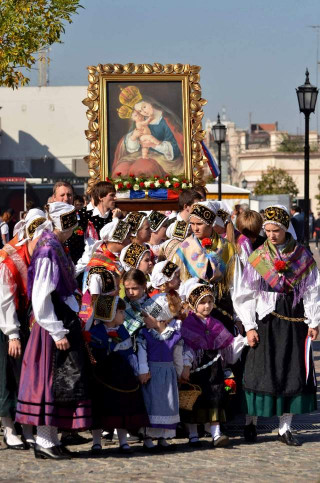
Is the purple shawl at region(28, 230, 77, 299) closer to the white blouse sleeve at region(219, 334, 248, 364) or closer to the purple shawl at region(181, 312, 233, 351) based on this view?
the purple shawl at region(181, 312, 233, 351)

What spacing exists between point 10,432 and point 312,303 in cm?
260

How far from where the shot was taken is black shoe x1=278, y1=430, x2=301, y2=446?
9555 millimetres

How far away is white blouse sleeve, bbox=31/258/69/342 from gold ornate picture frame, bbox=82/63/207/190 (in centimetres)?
999

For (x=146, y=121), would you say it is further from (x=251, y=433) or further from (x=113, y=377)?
(x=113, y=377)

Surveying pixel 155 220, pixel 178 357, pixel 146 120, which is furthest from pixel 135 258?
pixel 146 120

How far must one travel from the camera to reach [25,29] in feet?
65.2

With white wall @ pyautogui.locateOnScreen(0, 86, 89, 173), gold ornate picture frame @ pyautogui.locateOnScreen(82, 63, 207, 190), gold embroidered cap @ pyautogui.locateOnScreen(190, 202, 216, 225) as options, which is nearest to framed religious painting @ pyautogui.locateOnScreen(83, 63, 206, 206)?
gold ornate picture frame @ pyautogui.locateOnScreen(82, 63, 207, 190)

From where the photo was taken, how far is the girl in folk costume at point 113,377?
898cm

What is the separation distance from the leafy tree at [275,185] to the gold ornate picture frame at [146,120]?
73028 millimetres

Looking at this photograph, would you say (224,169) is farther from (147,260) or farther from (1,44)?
(147,260)

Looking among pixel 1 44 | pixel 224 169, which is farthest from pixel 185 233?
pixel 224 169

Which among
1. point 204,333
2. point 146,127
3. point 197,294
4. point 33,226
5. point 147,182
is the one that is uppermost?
point 146,127

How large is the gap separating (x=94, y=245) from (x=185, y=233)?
1025 mm

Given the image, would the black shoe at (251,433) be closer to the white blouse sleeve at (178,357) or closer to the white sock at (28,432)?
the white blouse sleeve at (178,357)
